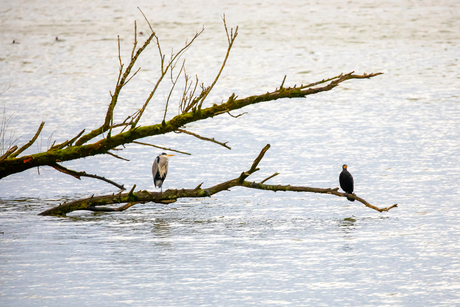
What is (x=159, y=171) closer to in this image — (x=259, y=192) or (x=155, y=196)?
(x=155, y=196)

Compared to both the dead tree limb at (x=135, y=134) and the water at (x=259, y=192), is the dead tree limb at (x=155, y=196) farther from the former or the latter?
the dead tree limb at (x=135, y=134)

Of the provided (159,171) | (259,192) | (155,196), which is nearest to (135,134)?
(155,196)

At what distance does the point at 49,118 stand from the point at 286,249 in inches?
306

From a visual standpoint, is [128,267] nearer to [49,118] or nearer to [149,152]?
[149,152]

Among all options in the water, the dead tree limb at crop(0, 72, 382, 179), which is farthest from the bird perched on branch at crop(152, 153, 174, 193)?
the dead tree limb at crop(0, 72, 382, 179)

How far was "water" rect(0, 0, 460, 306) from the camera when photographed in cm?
497

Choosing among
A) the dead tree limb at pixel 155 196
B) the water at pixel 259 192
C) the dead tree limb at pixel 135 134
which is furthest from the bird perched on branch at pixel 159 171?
the dead tree limb at pixel 135 134

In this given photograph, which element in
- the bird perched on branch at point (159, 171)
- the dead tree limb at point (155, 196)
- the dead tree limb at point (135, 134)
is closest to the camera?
the dead tree limb at point (155, 196)

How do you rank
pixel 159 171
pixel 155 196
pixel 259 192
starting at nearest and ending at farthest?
pixel 155 196 → pixel 159 171 → pixel 259 192

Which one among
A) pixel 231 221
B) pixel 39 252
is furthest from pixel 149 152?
pixel 39 252

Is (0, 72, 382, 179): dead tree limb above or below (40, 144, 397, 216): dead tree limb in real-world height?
above

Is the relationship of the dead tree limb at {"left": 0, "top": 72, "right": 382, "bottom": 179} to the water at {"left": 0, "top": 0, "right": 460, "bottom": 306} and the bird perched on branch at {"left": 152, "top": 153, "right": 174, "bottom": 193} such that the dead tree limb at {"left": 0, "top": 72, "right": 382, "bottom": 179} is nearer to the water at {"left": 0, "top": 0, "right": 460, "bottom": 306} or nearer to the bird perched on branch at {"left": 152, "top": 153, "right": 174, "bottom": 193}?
the water at {"left": 0, "top": 0, "right": 460, "bottom": 306}

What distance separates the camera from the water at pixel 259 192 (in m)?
4.97

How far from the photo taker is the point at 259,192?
26.8 feet
